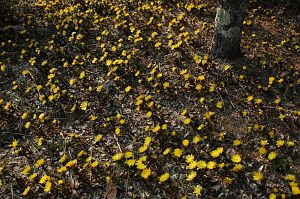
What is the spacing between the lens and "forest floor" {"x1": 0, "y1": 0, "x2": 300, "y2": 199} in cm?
461

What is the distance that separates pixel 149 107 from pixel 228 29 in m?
2.26

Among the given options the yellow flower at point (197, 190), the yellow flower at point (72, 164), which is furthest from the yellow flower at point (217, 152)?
the yellow flower at point (72, 164)

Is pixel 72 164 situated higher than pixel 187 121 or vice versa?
pixel 187 121

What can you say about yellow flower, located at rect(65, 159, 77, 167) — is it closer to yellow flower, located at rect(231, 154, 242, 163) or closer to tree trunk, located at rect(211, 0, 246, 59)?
yellow flower, located at rect(231, 154, 242, 163)

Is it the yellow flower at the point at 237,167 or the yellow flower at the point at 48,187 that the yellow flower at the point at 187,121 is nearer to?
the yellow flower at the point at 237,167

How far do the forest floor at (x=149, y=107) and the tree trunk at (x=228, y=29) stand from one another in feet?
0.86

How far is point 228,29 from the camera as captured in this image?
6.20 metres

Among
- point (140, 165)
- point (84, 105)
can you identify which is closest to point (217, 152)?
point (140, 165)

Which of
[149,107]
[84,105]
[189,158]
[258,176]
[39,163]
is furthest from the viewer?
[84,105]

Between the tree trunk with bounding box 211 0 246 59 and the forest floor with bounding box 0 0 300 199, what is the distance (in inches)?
10.3

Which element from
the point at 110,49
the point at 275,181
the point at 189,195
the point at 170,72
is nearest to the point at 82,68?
the point at 110,49

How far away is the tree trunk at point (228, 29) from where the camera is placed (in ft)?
19.8

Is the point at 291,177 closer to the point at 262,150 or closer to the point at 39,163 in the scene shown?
the point at 262,150

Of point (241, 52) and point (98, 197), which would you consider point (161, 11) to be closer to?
point (241, 52)
